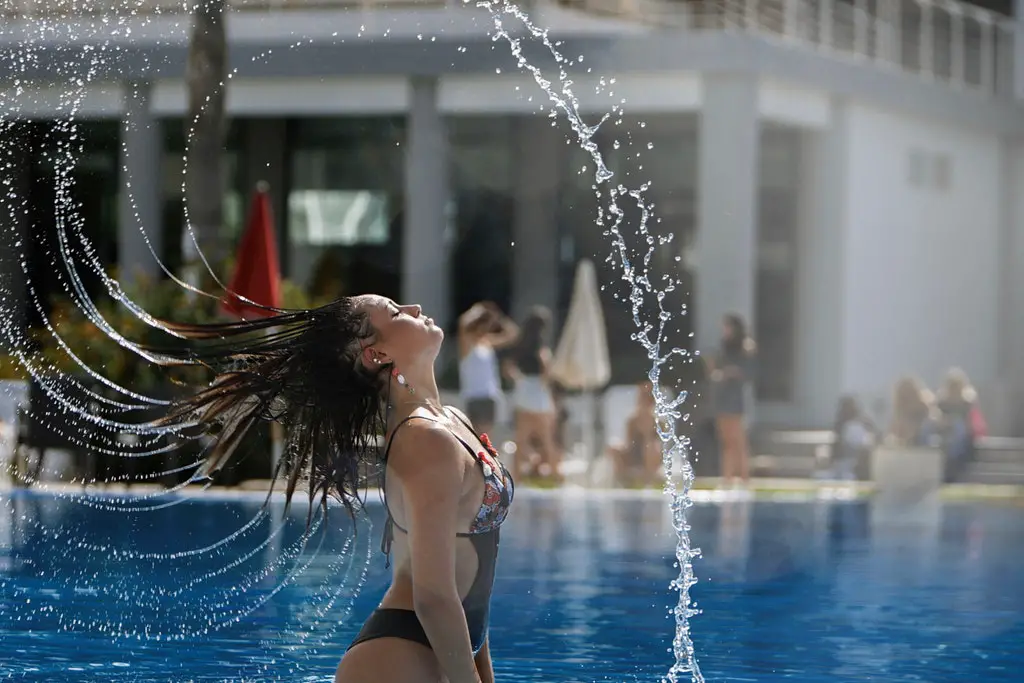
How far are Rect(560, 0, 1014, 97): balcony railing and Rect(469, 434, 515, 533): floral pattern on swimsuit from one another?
1750 cm

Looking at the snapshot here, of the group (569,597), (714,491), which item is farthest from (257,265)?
(569,597)

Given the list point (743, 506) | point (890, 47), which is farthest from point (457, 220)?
point (743, 506)

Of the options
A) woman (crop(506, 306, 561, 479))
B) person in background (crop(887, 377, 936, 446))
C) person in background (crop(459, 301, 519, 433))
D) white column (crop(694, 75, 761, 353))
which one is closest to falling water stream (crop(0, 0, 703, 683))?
woman (crop(506, 306, 561, 479))

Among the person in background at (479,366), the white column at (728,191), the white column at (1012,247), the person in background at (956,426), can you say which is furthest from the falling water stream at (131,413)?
the white column at (1012,247)

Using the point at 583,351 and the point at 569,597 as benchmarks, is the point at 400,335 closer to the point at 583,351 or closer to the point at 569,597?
the point at 569,597

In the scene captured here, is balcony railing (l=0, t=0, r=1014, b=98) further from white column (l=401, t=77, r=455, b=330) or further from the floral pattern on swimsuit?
the floral pattern on swimsuit

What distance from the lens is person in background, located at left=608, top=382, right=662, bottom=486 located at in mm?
16469

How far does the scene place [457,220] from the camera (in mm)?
23609

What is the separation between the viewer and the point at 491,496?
13.5ft

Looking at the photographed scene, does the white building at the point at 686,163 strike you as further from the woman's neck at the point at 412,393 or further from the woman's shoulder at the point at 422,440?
the woman's shoulder at the point at 422,440

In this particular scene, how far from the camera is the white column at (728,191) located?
69.1 ft

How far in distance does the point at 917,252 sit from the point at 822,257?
92.6 inches

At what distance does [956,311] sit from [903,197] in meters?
2.28

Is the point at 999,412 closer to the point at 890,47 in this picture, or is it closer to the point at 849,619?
the point at 890,47
